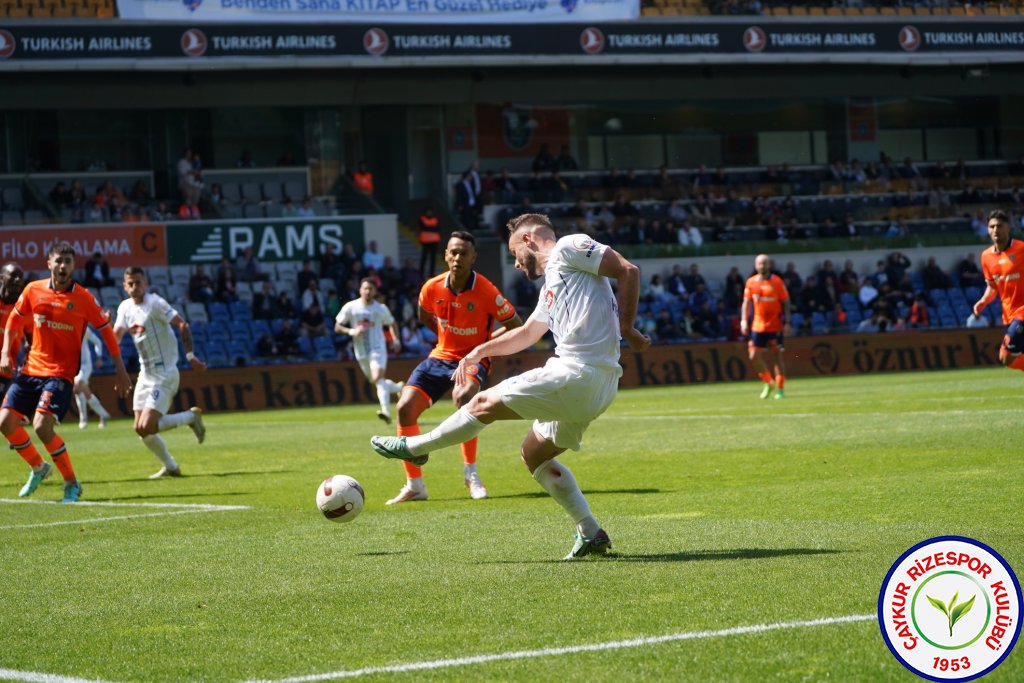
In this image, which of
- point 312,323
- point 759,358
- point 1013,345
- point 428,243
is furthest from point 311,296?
point 1013,345

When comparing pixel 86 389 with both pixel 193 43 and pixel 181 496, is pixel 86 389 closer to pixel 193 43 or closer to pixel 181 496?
pixel 181 496

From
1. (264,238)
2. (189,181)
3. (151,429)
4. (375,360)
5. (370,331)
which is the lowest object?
(151,429)

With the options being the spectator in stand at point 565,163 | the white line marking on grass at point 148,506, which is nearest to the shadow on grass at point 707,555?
the white line marking on grass at point 148,506

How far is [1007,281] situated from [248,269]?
20.6 meters

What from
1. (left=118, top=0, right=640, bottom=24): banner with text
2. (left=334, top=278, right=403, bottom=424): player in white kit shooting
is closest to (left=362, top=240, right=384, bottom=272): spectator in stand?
(left=118, top=0, right=640, bottom=24): banner with text

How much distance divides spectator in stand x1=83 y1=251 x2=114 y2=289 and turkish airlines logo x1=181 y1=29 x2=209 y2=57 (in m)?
5.73

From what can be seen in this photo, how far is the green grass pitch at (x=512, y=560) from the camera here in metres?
6.07

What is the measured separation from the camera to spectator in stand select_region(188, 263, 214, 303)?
108 ft

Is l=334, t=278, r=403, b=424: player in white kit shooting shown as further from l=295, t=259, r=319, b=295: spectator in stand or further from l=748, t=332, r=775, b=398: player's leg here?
l=295, t=259, r=319, b=295: spectator in stand

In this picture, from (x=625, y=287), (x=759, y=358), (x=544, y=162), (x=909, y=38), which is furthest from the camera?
(x=544, y=162)

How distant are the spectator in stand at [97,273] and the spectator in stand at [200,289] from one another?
1.79 m

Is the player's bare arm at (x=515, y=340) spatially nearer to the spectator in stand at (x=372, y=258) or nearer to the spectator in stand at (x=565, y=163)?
the spectator in stand at (x=372, y=258)

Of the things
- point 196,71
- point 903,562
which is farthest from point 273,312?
point 903,562

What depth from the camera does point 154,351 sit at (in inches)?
642
